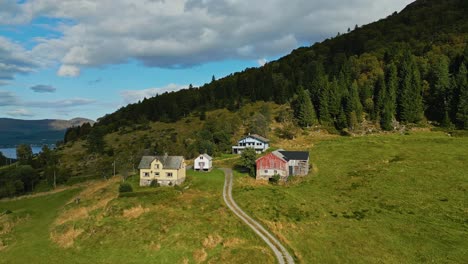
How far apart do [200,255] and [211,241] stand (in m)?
3.21

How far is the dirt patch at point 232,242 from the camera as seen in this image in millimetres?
41472

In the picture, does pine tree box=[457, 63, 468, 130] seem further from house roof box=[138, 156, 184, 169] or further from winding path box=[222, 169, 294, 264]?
house roof box=[138, 156, 184, 169]

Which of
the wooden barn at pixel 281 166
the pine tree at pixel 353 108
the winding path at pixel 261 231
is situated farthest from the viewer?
the pine tree at pixel 353 108

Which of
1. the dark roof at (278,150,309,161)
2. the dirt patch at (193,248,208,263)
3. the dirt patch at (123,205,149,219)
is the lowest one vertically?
the dirt patch at (193,248,208,263)

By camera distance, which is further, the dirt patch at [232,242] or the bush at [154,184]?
the bush at [154,184]

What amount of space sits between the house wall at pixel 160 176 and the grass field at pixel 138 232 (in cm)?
502

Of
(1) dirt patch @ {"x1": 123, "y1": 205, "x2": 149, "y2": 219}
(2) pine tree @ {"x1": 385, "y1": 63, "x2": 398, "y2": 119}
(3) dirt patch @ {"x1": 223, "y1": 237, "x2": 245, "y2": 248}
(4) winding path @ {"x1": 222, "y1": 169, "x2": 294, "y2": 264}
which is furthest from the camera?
(2) pine tree @ {"x1": 385, "y1": 63, "x2": 398, "y2": 119}

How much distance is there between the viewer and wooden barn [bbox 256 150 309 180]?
2842 inches

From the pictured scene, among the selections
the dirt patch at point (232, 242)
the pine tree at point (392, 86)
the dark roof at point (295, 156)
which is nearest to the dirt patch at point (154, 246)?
the dirt patch at point (232, 242)

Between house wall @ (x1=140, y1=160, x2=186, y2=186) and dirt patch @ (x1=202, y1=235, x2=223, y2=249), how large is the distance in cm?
2947

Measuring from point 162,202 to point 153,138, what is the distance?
100m

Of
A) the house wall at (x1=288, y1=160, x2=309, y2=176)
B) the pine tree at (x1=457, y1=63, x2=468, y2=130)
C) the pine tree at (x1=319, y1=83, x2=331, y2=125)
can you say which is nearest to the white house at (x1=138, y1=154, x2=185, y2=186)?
the house wall at (x1=288, y1=160, x2=309, y2=176)

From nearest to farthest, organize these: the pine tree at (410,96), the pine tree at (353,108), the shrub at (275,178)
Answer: the shrub at (275,178), the pine tree at (410,96), the pine tree at (353,108)

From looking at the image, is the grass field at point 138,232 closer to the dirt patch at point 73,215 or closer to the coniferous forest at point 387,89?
the dirt patch at point 73,215
